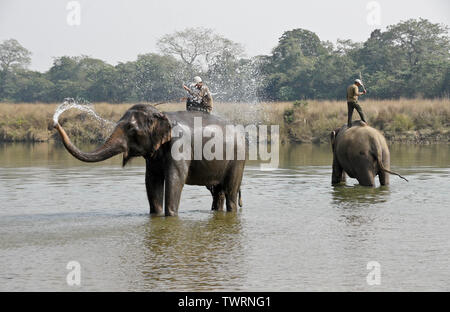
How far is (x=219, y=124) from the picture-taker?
40.8 feet

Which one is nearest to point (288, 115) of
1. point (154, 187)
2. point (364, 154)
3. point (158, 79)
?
point (364, 154)

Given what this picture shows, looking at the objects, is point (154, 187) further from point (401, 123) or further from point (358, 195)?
point (401, 123)

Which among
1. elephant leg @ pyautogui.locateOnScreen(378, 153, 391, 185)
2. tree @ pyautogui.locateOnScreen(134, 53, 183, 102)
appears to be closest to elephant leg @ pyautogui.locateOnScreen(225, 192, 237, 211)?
elephant leg @ pyautogui.locateOnScreen(378, 153, 391, 185)

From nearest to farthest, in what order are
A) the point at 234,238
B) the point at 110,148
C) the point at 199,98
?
the point at 234,238 < the point at 110,148 < the point at 199,98

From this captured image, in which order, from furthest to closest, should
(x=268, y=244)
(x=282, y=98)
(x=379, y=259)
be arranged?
1. (x=282, y=98)
2. (x=268, y=244)
3. (x=379, y=259)

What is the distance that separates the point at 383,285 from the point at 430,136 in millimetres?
29268

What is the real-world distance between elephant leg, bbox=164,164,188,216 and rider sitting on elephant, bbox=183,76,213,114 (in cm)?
148

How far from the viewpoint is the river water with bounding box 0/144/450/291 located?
26.5 feet

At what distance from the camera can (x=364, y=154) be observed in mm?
15883

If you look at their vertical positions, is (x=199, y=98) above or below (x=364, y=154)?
above

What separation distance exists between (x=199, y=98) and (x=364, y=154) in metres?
4.47

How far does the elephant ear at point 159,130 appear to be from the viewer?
11.5 meters

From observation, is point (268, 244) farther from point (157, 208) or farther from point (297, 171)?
point (297, 171)

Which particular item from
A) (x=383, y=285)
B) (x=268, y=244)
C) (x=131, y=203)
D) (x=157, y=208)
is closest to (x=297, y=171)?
(x=131, y=203)
